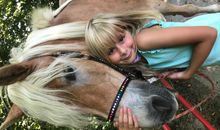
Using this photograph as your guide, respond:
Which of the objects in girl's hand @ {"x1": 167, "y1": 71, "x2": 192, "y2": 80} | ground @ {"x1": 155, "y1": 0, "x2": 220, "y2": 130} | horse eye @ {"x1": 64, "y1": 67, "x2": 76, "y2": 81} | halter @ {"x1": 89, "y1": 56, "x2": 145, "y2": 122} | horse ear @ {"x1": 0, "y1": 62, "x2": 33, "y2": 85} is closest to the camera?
horse ear @ {"x1": 0, "y1": 62, "x2": 33, "y2": 85}

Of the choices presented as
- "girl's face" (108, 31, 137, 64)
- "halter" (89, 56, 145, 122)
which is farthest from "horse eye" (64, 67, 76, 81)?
"girl's face" (108, 31, 137, 64)

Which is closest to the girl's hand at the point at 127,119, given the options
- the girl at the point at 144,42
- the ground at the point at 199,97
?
the girl at the point at 144,42

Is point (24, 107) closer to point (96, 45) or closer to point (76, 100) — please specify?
point (76, 100)

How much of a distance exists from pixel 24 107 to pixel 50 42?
0.48 metres

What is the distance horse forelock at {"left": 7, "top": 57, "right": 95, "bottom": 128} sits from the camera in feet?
9.73

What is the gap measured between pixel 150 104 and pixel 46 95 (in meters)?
0.71

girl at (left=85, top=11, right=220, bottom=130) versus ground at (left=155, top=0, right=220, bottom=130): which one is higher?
girl at (left=85, top=11, right=220, bottom=130)

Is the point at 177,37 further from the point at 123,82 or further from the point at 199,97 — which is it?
the point at 199,97

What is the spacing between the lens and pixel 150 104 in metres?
2.72

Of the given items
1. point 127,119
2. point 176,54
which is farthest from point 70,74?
point 176,54

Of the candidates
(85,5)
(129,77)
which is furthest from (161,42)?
(85,5)

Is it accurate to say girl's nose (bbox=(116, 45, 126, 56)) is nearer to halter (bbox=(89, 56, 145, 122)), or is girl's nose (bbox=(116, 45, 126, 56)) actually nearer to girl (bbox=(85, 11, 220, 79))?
girl (bbox=(85, 11, 220, 79))

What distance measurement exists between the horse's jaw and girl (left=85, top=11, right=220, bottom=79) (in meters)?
0.24

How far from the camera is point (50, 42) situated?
3109mm
